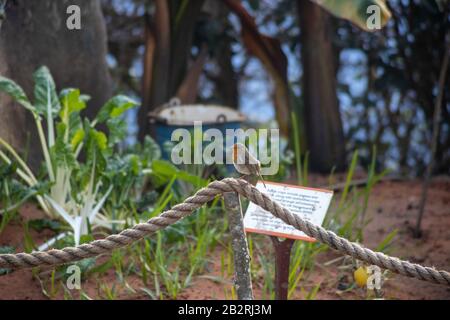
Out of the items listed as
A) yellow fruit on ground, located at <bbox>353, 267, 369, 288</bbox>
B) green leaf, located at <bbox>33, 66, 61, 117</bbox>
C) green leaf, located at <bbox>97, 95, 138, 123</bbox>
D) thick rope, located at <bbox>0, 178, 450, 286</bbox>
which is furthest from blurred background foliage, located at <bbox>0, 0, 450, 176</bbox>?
thick rope, located at <bbox>0, 178, 450, 286</bbox>

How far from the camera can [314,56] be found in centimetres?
427

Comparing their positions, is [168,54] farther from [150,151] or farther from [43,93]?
[43,93]

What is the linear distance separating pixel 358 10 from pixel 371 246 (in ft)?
3.41

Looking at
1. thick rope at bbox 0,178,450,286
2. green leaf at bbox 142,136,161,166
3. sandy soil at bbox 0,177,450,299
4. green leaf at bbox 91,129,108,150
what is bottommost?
sandy soil at bbox 0,177,450,299

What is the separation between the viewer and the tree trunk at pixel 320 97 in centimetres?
424

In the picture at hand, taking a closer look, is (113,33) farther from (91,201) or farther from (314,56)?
(91,201)

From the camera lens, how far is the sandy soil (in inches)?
95.6

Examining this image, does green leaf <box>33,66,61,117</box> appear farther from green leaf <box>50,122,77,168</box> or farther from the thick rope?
the thick rope

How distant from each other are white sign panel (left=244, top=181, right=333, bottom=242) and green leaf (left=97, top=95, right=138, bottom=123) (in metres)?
0.95

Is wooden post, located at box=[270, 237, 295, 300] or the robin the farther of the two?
wooden post, located at box=[270, 237, 295, 300]

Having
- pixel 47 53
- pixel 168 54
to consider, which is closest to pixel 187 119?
pixel 168 54

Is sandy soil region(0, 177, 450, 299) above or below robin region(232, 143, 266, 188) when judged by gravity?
below

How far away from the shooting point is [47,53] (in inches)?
126
